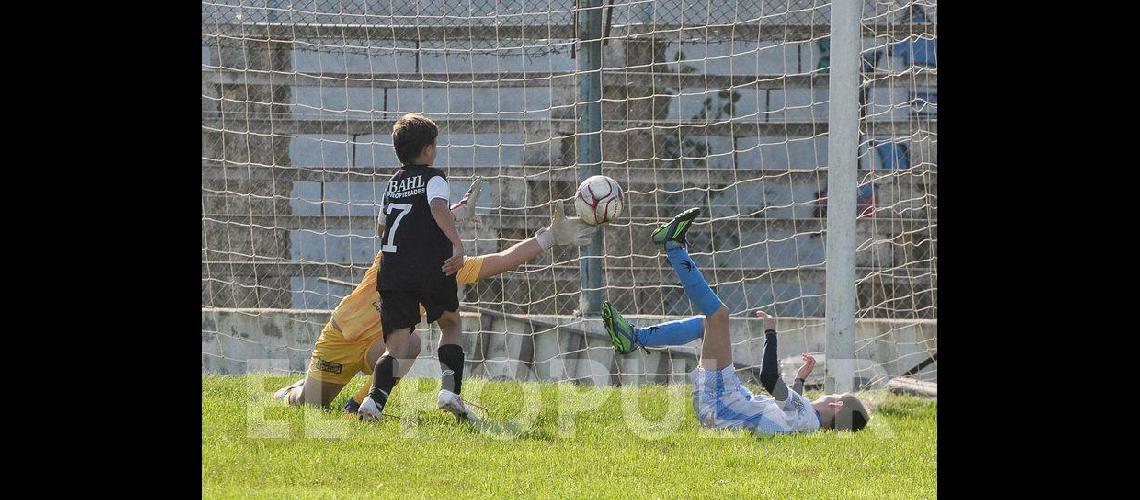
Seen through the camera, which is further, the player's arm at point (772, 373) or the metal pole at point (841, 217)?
the metal pole at point (841, 217)

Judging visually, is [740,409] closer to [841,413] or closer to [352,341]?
[841,413]

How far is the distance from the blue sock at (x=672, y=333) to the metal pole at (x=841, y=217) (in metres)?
0.93

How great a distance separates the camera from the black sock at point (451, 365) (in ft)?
19.7

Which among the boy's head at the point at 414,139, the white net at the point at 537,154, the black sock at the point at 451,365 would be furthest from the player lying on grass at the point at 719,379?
the white net at the point at 537,154

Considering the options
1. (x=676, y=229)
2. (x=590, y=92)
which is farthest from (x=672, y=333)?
(x=590, y=92)

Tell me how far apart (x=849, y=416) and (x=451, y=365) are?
86.0 inches

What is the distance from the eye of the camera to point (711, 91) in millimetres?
9406

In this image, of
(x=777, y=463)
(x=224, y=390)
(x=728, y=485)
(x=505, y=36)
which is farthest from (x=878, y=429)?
(x=505, y=36)

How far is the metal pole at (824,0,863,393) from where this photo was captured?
22.4ft

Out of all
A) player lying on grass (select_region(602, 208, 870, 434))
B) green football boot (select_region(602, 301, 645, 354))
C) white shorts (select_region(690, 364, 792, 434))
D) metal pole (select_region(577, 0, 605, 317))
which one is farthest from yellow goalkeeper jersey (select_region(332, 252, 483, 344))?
metal pole (select_region(577, 0, 605, 317))

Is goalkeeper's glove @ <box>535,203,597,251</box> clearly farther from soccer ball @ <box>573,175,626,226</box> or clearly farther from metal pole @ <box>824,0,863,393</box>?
metal pole @ <box>824,0,863,393</box>

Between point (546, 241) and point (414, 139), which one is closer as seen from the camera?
point (414, 139)

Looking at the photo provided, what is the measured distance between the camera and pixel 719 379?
6.23m

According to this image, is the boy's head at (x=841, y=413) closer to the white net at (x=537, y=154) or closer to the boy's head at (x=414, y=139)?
the white net at (x=537, y=154)
